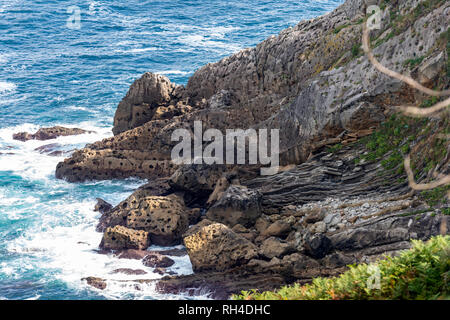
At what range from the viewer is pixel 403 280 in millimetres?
13234

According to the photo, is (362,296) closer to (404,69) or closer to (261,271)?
(261,271)

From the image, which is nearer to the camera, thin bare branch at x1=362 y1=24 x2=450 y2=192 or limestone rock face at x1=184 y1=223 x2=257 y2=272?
thin bare branch at x1=362 y1=24 x2=450 y2=192

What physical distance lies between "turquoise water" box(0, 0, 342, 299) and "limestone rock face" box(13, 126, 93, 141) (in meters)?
0.75

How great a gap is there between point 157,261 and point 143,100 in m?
18.0

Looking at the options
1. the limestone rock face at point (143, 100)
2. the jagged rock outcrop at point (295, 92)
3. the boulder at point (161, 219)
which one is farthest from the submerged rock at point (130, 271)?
the limestone rock face at point (143, 100)

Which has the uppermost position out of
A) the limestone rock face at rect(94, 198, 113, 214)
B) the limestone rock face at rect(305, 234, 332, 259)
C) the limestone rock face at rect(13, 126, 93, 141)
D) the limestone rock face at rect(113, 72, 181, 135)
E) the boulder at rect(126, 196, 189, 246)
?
the limestone rock face at rect(113, 72, 181, 135)

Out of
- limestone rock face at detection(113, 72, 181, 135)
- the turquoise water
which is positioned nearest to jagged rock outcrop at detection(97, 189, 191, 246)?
the turquoise water

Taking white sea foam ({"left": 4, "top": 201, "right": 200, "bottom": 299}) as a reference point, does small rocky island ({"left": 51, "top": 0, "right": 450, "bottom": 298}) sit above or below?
above

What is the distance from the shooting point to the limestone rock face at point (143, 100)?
139 ft

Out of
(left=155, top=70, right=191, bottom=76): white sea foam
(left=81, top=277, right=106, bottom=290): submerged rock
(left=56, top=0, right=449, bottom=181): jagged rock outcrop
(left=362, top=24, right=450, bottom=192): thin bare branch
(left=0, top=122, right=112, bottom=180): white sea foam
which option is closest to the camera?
(left=362, top=24, right=450, bottom=192): thin bare branch

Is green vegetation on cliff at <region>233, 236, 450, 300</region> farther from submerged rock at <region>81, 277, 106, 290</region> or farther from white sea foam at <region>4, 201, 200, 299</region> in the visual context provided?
submerged rock at <region>81, 277, 106, 290</region>

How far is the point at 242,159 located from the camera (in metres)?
33.9

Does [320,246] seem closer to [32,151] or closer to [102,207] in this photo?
[102,207]

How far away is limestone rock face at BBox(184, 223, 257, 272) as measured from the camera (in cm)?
2581
